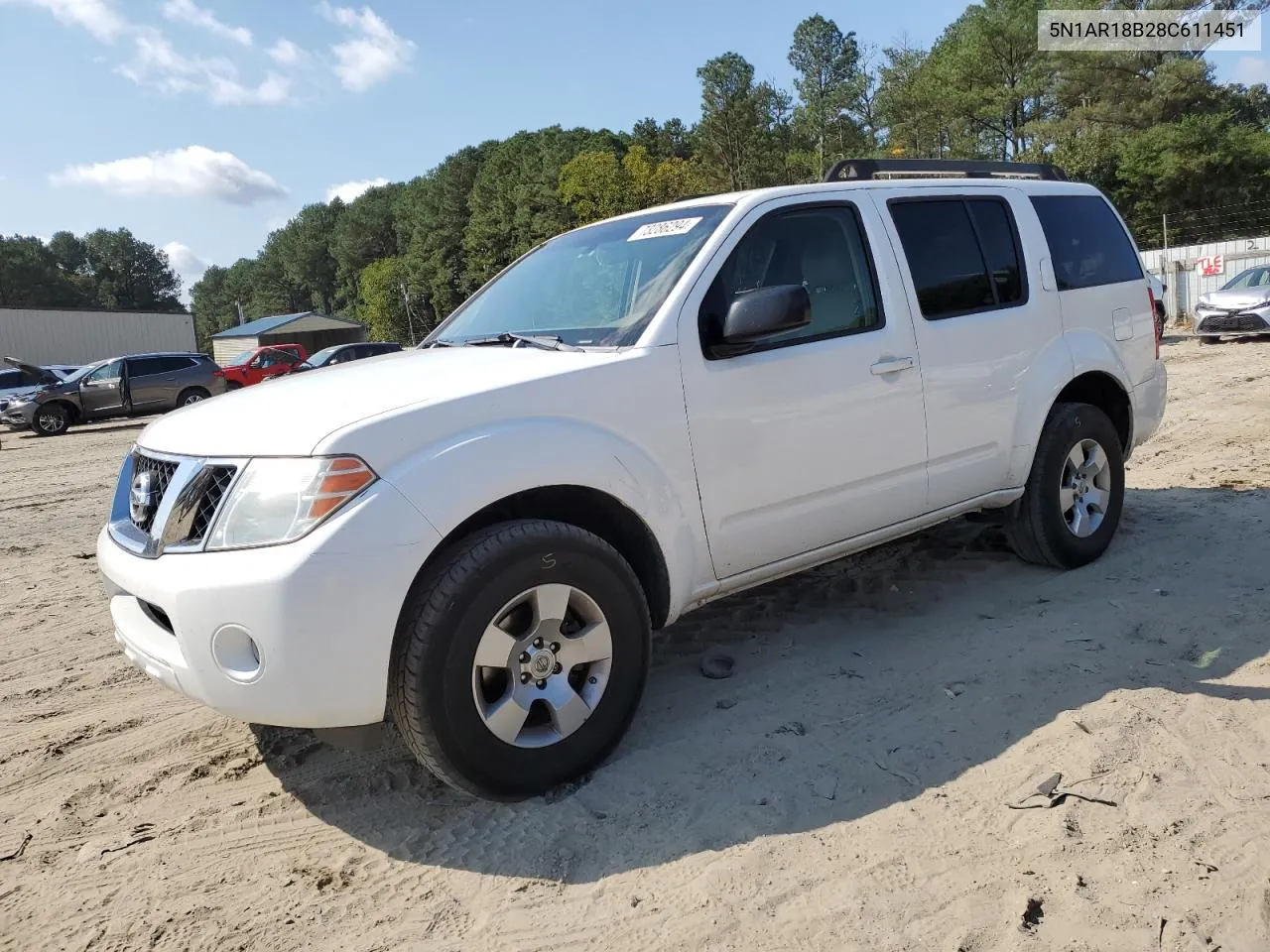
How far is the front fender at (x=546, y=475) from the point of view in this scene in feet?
8.41

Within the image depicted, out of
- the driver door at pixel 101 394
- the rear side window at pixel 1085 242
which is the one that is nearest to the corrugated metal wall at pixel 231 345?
the driver door at pixel 101 394

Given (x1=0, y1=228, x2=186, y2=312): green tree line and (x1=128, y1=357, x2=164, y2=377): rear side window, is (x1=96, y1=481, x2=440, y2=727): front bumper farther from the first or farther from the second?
(x1=0, y1=228, x2=186, y2=312): green tree line

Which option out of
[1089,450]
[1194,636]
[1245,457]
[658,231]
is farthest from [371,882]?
[1245,457]

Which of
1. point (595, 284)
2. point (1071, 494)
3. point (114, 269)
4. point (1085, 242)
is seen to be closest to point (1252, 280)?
point (1085, 242)

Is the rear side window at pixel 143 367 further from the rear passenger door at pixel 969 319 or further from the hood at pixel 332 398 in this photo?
the rear passenger door at pixel 969 319

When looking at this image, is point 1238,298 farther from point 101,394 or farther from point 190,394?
point 101,394

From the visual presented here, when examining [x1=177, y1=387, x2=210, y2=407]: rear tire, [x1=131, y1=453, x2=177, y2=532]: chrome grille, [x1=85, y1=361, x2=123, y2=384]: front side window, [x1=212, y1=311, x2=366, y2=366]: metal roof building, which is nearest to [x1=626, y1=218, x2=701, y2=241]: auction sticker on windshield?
[x1=131, y1=453, x2=177, y2=532]: chrome grille

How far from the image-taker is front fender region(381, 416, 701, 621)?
256 cm

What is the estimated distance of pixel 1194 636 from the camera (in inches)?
150

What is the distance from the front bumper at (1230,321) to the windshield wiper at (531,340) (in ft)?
60.0

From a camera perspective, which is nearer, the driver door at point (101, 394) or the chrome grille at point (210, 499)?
the chrome grille at point (210, 499)

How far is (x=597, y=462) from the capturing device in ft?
9.46

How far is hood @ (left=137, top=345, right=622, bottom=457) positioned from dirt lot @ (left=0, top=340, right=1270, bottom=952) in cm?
118

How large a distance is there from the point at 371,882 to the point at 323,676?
60 cm
